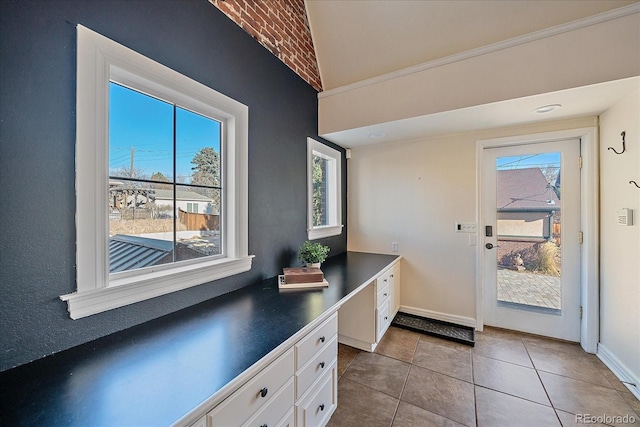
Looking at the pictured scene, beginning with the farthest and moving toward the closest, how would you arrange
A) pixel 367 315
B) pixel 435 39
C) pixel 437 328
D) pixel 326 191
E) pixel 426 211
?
pixel 326 191, pixel 426 211, pixel 437 328, pixel 367 315, pixel 435 39

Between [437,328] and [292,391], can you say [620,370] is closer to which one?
[437,328]

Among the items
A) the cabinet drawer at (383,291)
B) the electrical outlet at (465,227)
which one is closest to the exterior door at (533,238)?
the electrical outlet at (465,227)

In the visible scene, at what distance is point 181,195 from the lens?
1.50 meters

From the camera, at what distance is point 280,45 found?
218cm

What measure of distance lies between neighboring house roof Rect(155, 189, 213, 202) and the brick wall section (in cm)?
124

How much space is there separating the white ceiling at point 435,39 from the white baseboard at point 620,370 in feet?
6.83

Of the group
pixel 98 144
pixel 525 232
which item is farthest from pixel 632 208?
pixel 98 144

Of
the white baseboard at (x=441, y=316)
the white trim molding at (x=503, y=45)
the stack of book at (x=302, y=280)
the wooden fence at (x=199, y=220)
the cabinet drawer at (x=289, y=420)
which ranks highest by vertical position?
the white trim molding at (x=503, y=45)

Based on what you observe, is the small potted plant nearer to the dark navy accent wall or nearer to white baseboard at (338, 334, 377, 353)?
white baseboard at (338, 334, 377, 353)

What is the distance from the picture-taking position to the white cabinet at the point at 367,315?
7.49ft

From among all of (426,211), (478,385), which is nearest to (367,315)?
(478,385)

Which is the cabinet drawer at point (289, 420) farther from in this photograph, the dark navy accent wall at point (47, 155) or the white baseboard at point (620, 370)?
the white baseboard at point (620, 370)

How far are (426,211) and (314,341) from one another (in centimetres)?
224

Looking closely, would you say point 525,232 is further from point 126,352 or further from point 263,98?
point 126,352
